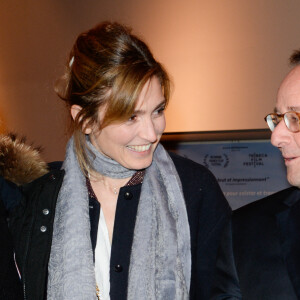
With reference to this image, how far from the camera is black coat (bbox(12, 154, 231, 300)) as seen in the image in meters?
1.99

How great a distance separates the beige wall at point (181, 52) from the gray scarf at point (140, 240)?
3.74 feet

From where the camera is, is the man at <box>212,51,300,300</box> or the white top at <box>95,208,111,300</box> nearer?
the man at <box>212,51,300,300</box>

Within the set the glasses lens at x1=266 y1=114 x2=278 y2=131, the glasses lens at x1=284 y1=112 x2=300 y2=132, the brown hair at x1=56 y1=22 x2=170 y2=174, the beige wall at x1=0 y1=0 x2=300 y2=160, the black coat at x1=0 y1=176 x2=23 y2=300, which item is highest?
the beige wall at x1=0 y1=0 x2=300 y2=160

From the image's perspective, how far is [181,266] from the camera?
217 cm

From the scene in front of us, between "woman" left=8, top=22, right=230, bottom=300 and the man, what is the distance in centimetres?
26

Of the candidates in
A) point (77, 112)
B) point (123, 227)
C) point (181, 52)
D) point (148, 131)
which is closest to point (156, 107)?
point (148, 131)

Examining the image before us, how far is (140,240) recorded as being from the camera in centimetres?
219

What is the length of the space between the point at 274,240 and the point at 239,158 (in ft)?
4.92

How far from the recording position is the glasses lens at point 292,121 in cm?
183

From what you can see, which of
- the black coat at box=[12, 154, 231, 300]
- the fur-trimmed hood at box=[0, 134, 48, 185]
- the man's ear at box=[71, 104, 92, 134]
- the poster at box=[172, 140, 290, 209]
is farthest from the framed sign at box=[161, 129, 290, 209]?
the fur-trimmed hood at box=[0, 134, 48, 185]

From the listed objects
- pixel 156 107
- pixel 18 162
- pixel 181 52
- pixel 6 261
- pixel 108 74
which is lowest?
pixel 6 261

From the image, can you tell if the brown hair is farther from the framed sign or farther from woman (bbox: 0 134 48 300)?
the framed sign

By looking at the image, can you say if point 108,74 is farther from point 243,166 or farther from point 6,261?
point 243,166

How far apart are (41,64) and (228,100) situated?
159 cm
